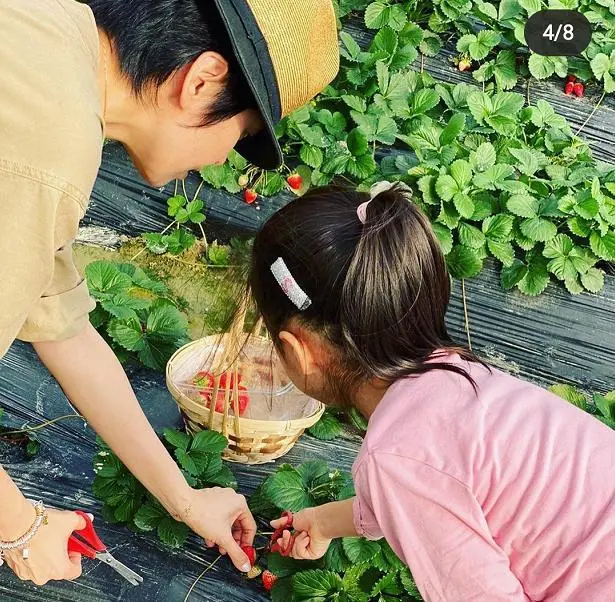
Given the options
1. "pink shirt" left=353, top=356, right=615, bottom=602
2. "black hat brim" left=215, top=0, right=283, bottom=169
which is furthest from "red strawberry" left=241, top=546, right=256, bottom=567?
"black hat brim" left=215, top=0, right=283, bottom=169

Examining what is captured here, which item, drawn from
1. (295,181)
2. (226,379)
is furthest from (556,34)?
(226,379)

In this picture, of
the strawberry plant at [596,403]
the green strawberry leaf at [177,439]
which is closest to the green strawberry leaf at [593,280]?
the strawberry plant at [596,403]

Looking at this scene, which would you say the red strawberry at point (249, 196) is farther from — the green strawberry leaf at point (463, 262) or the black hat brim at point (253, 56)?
the black hat brim at point (253, 56)

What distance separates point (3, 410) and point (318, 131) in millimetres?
1538

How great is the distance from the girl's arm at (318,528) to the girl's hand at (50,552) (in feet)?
1.50

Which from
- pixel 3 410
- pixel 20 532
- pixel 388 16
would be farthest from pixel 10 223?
pixel 388 16

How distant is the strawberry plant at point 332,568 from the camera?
1753 mm

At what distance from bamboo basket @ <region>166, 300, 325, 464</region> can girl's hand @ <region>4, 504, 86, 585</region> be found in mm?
426

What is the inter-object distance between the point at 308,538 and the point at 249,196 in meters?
1.48

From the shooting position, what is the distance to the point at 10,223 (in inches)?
38.5

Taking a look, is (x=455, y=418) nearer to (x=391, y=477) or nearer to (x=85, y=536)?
(x=391, y=477)

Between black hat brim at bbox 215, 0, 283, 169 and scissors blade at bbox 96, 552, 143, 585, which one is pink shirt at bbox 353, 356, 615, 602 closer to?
black hat brim at bbox 215, 0, 283, 169

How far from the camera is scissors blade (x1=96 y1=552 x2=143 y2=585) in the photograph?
1.68 metres

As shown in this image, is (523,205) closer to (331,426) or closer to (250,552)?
(331,426)
